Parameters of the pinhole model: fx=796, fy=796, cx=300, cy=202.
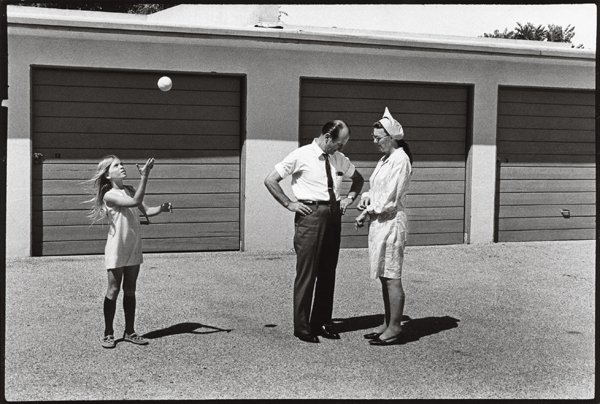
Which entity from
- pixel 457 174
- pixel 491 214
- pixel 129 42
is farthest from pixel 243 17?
pixel 491 214

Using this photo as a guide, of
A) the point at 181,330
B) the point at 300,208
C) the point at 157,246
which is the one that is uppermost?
the point at 300,208

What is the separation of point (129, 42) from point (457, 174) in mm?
5305

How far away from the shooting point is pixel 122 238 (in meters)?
5.59

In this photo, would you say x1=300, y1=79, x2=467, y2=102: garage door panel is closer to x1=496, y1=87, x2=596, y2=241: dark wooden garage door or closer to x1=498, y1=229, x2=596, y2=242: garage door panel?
x1=496, y1=87, x2=596, y2=241: dark wooden garage door

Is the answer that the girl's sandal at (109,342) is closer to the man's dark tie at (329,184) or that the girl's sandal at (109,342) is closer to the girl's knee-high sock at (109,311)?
the girl's knee-high sock at (109,311)

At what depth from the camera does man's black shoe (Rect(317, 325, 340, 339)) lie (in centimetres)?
629

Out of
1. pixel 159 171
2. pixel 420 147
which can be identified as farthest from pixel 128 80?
pixel 420 147

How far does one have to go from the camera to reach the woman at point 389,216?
19.6 ft

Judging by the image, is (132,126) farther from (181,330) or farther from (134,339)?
(134,339)

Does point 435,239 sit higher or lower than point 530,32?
lower

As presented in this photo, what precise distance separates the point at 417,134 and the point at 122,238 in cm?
723

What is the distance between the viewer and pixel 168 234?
35.9 ft

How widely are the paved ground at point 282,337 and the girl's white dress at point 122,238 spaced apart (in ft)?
2.20

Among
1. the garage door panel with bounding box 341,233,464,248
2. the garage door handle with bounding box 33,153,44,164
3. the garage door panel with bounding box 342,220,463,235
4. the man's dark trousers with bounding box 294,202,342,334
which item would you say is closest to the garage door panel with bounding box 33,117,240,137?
the garage door handle with bounding box 33,153,44,164
